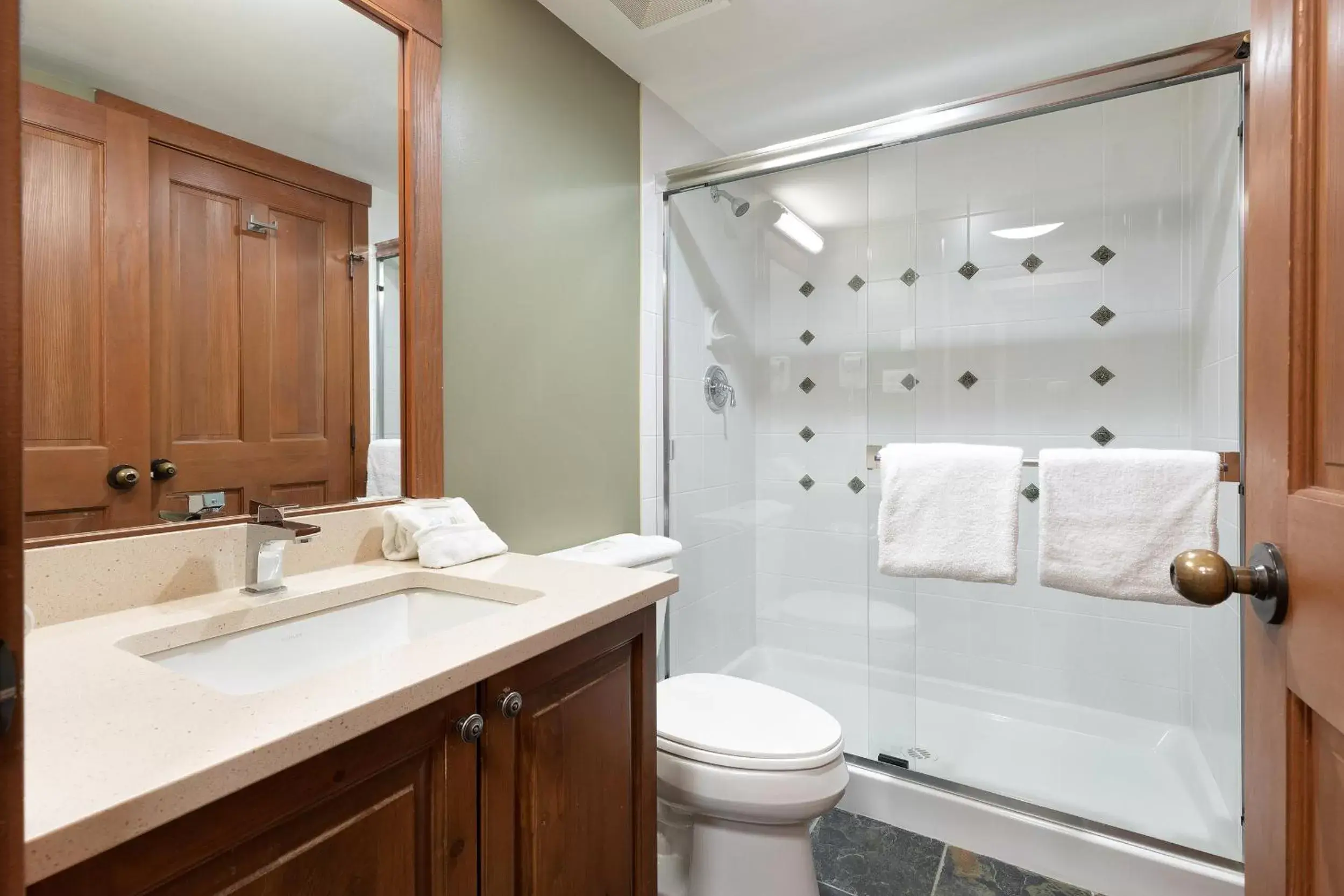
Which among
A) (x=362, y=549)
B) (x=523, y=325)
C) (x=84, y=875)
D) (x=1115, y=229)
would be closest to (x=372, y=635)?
(x=362, y=549)

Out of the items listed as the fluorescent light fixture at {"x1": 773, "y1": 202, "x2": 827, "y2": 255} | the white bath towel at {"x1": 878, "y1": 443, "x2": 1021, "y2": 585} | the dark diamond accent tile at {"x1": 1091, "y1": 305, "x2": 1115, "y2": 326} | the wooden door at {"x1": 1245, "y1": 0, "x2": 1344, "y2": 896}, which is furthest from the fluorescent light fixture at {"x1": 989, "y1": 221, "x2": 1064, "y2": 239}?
the wooden door at {"x1": 1245, "y1": 0, "x2": 1344, "y2": 896}

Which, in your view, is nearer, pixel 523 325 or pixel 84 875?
pixel 84 875

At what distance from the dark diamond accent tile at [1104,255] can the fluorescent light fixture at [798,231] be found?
919 millimetres

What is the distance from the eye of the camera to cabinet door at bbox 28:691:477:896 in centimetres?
51

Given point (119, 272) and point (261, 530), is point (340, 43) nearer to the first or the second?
point (119, 272)

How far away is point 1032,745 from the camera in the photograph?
6.86ft

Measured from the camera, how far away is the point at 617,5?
5.39ft

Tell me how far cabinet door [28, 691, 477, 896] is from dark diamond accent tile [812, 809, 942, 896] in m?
1.15

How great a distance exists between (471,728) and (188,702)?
29 centimetres

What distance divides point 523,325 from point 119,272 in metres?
0.86

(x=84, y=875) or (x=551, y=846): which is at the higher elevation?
(x=84, y=875)

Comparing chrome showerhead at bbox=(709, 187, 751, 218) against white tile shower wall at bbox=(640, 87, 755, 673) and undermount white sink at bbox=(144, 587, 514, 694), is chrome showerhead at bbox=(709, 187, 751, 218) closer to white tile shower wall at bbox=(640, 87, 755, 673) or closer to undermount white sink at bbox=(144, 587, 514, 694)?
white tile shower wall at bbox=(640, 87, 755, 673)

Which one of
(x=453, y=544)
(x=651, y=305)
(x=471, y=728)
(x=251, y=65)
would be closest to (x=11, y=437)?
(x=471, y=728)

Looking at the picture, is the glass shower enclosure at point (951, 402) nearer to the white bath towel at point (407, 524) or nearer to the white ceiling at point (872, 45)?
the white ceiling at point (872, 45)
